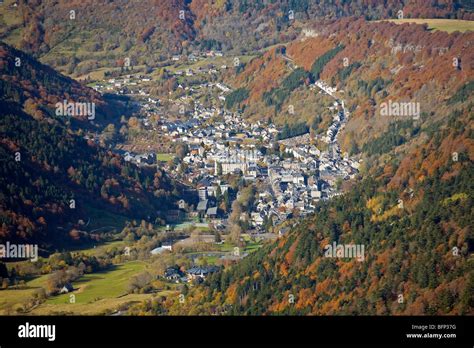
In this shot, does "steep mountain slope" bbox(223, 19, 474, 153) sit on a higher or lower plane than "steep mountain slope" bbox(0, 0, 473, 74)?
lower

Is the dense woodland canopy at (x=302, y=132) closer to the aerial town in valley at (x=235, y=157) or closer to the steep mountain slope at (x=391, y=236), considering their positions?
the steep mountain slope at (x=391, y=236)

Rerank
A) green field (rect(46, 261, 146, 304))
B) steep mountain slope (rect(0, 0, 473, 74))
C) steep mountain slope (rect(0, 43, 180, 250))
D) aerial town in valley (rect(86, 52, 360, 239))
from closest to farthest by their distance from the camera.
Result: green field (rect(46, 261, 146, 304))
steep mountain slope (rect(0, 43, 180, 250))
aerial town in valley (rect(86, 52, 360, 239))
steep mountain slope (rect(0, 0, 473, 74))

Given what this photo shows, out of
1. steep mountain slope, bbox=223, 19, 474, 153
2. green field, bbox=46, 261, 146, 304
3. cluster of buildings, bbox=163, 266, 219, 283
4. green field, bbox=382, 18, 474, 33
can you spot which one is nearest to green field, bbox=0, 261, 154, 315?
green field, bbox=46, 261, 146, 304

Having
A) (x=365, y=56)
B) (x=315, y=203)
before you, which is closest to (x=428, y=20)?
(x=365, y=56)

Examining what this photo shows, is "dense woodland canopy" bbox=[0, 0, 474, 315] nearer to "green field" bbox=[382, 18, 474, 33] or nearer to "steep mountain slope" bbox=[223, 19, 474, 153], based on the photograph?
"steep mountain slope" bbox=[223, 19, 474, 153]

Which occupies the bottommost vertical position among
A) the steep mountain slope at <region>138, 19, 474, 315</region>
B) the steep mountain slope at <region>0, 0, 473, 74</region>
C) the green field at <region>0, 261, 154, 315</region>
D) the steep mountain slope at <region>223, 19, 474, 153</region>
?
the green field at <region>0, 261, 154, 315</region>

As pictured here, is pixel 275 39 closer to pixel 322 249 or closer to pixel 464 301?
pixel 322 249

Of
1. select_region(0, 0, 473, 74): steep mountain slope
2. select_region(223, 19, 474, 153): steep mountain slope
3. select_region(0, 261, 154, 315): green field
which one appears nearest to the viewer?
select_region(0, 261, 154, 315): green field
